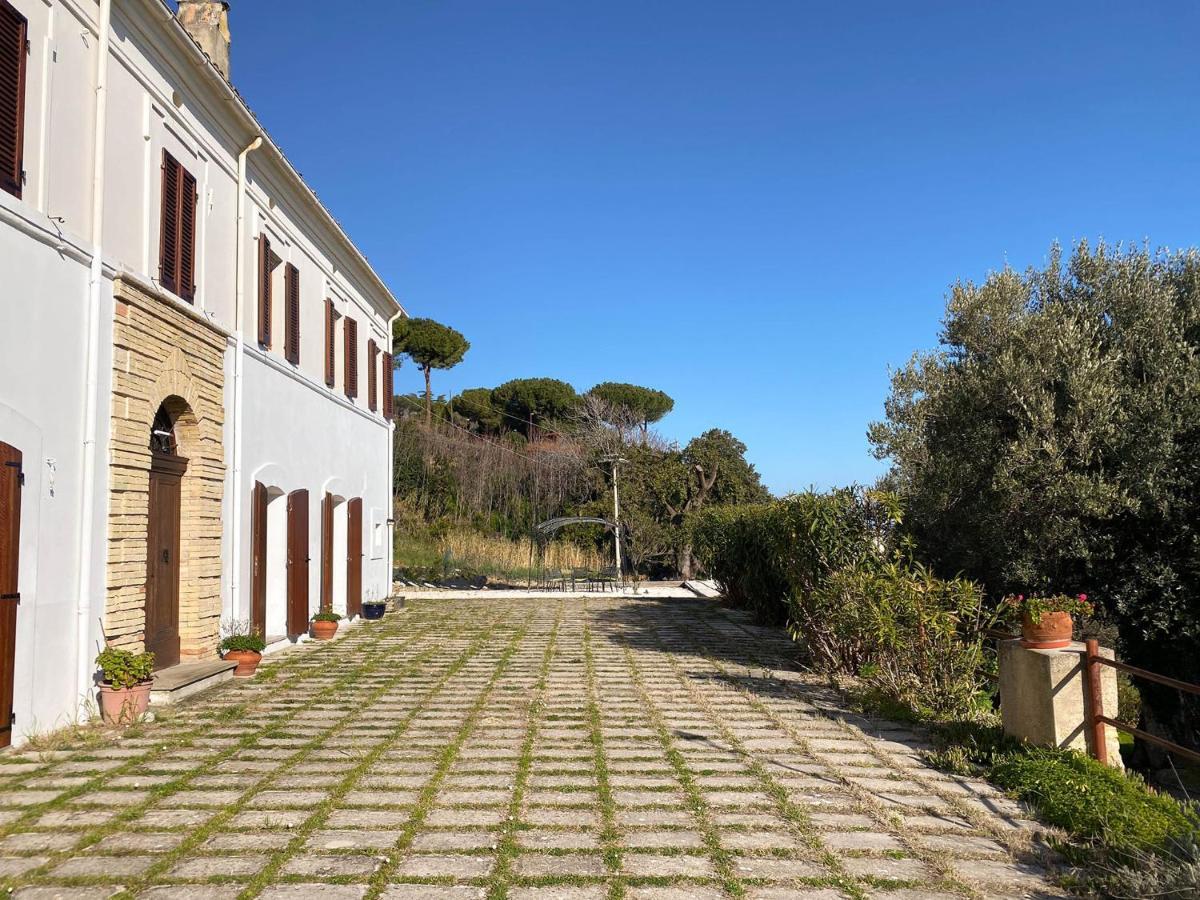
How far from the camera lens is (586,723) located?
20.9 ft

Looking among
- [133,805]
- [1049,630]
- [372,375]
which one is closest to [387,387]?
[372,375]

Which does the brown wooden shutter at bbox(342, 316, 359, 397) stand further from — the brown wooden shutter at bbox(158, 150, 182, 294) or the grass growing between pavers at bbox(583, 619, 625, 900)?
the grass growing between pavers at bbox(583, 619, 625, 900)

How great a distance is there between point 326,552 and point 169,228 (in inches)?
229

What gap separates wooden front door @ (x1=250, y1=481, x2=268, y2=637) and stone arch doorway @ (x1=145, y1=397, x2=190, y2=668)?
1313 millimetres

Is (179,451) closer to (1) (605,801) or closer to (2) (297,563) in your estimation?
(2) (297,563)

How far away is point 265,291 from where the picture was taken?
33.1ft

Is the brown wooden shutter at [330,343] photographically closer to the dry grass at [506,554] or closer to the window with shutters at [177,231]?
the window with shutters at [177,231]

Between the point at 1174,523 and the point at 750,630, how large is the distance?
605 cm

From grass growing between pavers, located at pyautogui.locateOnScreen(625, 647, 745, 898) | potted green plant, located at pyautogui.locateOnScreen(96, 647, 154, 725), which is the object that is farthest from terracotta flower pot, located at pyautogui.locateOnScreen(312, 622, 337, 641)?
grass growing between pavers, located at pyautogui.locateOnScreen(625, 647, 745, 898)

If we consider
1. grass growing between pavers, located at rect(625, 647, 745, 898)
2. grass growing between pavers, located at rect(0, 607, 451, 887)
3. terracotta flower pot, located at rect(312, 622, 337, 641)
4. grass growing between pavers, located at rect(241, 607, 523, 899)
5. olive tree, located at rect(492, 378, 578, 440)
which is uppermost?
olive tree, located at rect(492, 378, 578, 440)

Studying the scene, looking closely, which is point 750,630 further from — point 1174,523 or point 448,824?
point 448,824

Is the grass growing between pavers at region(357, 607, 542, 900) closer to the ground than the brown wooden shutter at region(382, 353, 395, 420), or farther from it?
closer to the ground

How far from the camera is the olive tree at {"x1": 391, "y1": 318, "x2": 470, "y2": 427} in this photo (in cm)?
3366

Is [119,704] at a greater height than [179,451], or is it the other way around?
[179,451]
